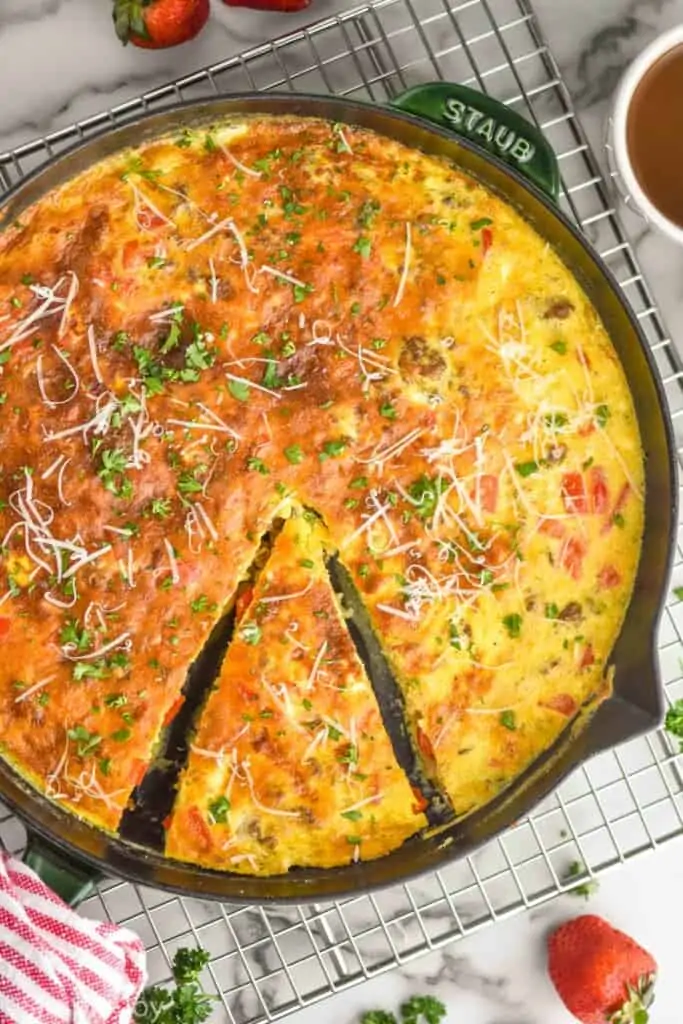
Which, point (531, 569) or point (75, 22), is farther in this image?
point (75, 22)

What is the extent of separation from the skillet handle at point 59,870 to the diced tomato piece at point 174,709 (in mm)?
409

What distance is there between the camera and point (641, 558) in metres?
3.09

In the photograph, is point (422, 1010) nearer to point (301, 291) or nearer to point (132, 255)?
point (301, 291)

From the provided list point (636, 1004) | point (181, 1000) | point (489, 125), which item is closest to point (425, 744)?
point (181, 1000)

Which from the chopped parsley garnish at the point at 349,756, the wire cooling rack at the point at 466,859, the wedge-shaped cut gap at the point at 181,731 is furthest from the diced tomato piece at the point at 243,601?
the wire cooling rack at the point at 466,859

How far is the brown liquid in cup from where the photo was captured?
3.31 metres

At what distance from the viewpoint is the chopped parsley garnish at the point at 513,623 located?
3068 mm

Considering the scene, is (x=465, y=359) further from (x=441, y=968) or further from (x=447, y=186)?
(x=441, y=968)

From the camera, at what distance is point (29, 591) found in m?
3.07

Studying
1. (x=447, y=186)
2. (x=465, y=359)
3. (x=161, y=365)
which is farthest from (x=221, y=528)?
(x=447, y=186)

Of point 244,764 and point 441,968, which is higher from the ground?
point 244,764

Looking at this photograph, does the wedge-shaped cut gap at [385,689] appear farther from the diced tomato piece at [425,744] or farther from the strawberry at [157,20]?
the strawberry at [157,20]

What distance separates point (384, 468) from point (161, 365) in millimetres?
590

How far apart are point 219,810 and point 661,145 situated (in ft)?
6.72
